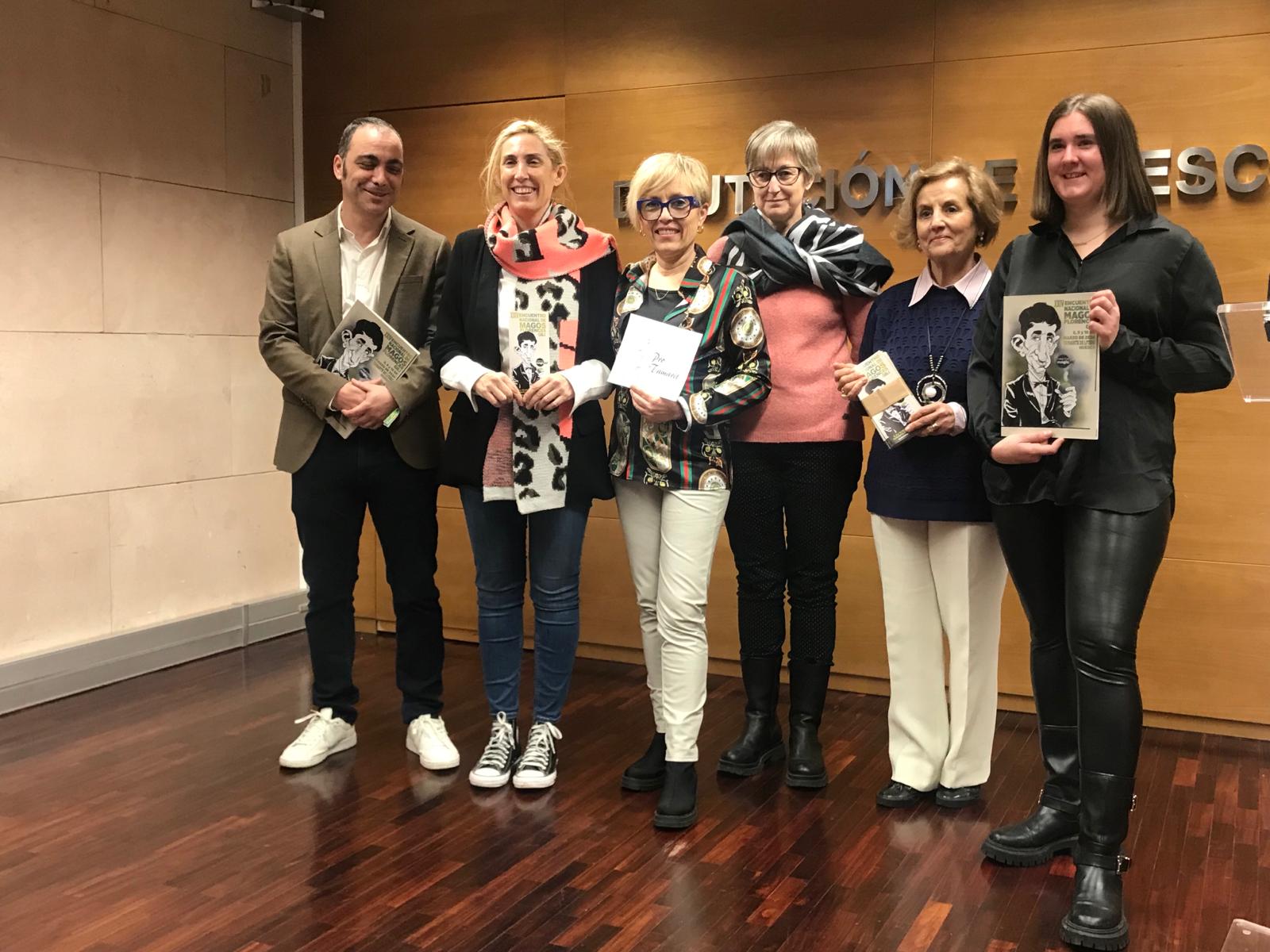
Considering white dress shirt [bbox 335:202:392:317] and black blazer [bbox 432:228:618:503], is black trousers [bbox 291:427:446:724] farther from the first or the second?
white dress shirt [bbox 335:202:392:317]

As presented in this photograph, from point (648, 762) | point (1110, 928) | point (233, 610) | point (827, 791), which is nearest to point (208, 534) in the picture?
point (233, 610)

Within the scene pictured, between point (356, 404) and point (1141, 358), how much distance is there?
6.92ft

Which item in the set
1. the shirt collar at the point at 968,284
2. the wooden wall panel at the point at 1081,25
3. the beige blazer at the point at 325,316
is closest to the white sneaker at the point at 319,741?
the beige blazer at the point at 325,316

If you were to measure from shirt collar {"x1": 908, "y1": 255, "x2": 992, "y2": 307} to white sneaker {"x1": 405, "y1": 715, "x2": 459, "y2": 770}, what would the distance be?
6.15ft

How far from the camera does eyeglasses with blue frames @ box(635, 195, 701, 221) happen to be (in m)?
3.13

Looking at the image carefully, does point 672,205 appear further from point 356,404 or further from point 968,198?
point 356,404

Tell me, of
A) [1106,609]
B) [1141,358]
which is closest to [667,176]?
[1141,358]

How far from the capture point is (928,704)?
135 inches

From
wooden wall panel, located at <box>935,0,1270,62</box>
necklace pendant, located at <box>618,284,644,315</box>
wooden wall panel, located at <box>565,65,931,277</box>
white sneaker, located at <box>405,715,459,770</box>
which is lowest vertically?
white sneaker, located at <box>405,715,459,770</box>

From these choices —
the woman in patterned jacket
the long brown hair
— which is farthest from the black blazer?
the long brown hair

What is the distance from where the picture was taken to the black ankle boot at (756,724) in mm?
3650

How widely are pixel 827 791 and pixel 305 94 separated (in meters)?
3.92

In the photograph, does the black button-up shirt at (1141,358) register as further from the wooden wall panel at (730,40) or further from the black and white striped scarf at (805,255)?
the wooden wall panel at (730,40)

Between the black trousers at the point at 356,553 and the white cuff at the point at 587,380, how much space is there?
2.20 ft
